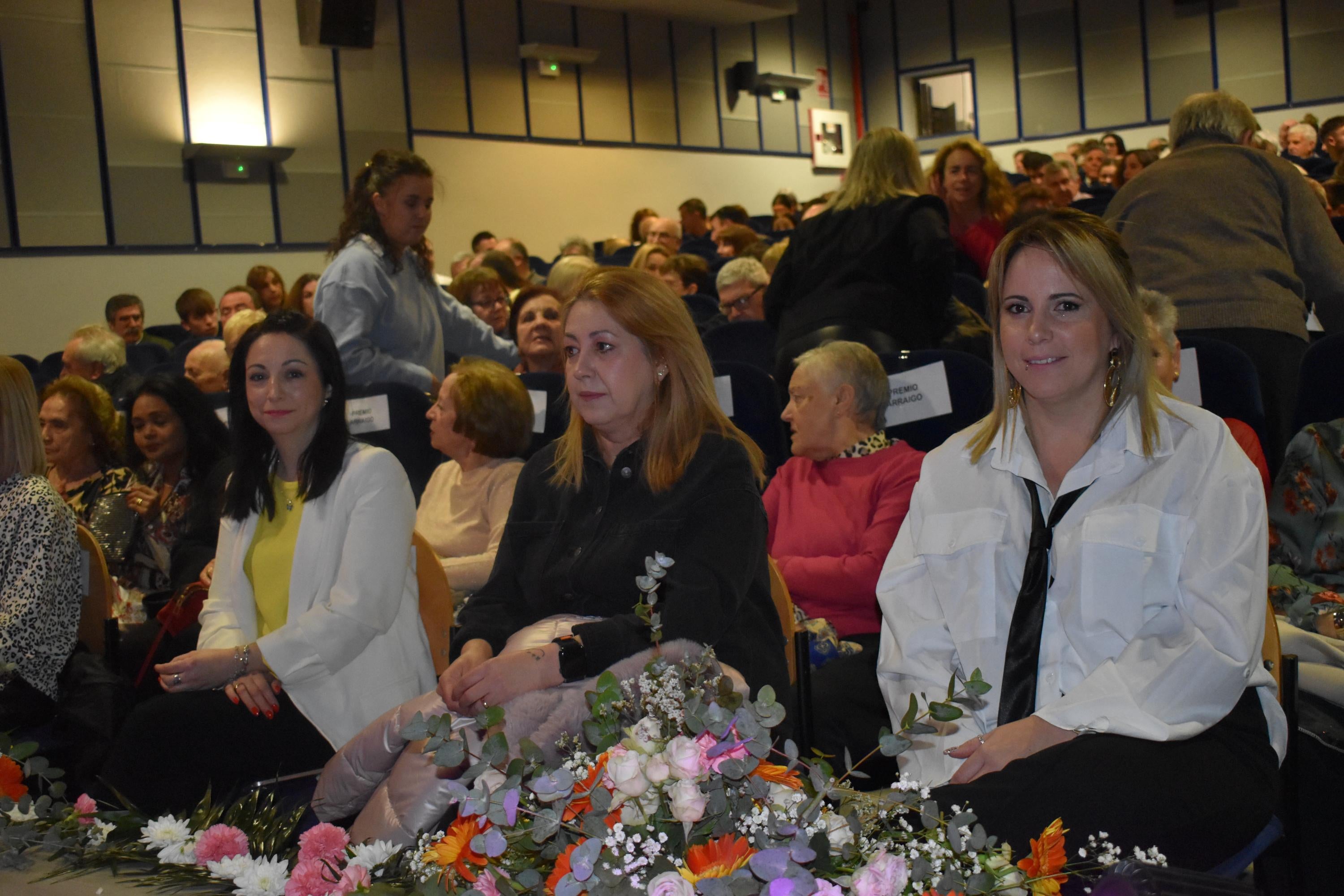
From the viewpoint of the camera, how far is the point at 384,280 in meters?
3.54

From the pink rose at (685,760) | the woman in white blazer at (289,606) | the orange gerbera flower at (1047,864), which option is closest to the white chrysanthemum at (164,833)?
the woman in white blazer at (289,606)

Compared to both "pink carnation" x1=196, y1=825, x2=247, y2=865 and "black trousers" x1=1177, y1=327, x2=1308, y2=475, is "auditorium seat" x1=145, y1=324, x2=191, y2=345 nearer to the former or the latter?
"black trousers" x1=1177, y1=327, x2=1308, y2=475

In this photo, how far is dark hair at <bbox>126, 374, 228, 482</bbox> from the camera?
336cm

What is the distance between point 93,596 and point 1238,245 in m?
3.08

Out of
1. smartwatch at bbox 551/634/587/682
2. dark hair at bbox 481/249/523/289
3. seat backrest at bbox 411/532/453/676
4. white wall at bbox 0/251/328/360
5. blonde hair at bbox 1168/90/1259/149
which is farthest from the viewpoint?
white wall at bbox 0/251/328/360

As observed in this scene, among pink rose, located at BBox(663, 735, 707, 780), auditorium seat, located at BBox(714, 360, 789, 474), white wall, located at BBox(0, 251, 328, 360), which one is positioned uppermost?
white wall, located at BBox(0, 251, 328, 360)

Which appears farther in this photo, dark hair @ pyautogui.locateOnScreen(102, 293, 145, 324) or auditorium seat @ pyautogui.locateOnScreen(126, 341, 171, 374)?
dark hair @ pyautogui.locateOnScreen(102, 293, 145, 324)

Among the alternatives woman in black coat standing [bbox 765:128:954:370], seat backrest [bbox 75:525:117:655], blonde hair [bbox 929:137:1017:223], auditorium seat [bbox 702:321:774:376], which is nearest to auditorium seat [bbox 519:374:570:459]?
woman in black coat standing [bbox 765:128:954:370]

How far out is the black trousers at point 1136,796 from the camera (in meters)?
1.44

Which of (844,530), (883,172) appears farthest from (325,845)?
(883,172)

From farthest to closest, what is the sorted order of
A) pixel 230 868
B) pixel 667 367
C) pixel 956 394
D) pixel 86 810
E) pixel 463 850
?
pixel 956 394, pixel 667 367, pixel 86 810, pixel 230 868, pixel 463 850

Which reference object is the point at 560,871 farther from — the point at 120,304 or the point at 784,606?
the point at 120,304

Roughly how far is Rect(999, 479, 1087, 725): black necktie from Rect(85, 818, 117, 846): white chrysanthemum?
1.28m

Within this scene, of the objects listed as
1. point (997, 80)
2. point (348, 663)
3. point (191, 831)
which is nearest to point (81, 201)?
point (348, 663)
